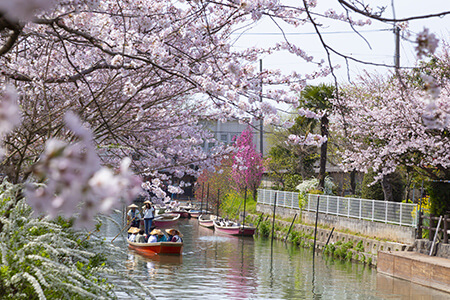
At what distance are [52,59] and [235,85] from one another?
107 inches

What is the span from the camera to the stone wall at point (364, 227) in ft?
60.5

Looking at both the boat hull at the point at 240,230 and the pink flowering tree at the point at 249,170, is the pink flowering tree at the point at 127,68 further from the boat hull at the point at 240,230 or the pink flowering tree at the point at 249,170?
the pink flowering tree at the point at 249,170

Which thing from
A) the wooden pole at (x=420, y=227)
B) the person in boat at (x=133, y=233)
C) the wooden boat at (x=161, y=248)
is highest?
the wooden pole at (x=420, y=227)

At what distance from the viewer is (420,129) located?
17.4m

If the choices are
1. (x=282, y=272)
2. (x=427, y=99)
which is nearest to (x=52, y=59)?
(x=427, y=99)

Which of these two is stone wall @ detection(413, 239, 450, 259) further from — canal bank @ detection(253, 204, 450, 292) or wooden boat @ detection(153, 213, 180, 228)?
wooden boat @ detection(153, 213, 180, 228)

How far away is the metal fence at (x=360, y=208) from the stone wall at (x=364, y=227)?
188 mm

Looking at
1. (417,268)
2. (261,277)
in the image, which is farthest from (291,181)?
(417,268)

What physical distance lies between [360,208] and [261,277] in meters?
6.89

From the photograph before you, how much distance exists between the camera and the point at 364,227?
69.8ft

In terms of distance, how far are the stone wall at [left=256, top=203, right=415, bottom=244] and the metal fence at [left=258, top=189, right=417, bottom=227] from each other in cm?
19

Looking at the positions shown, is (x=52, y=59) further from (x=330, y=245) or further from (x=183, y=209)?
(x=183, y=209)

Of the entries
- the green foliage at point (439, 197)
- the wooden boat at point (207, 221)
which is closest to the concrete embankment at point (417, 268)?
the green foliage at point (439, 197)

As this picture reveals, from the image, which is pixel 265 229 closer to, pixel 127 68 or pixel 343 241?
pixel 343 241
